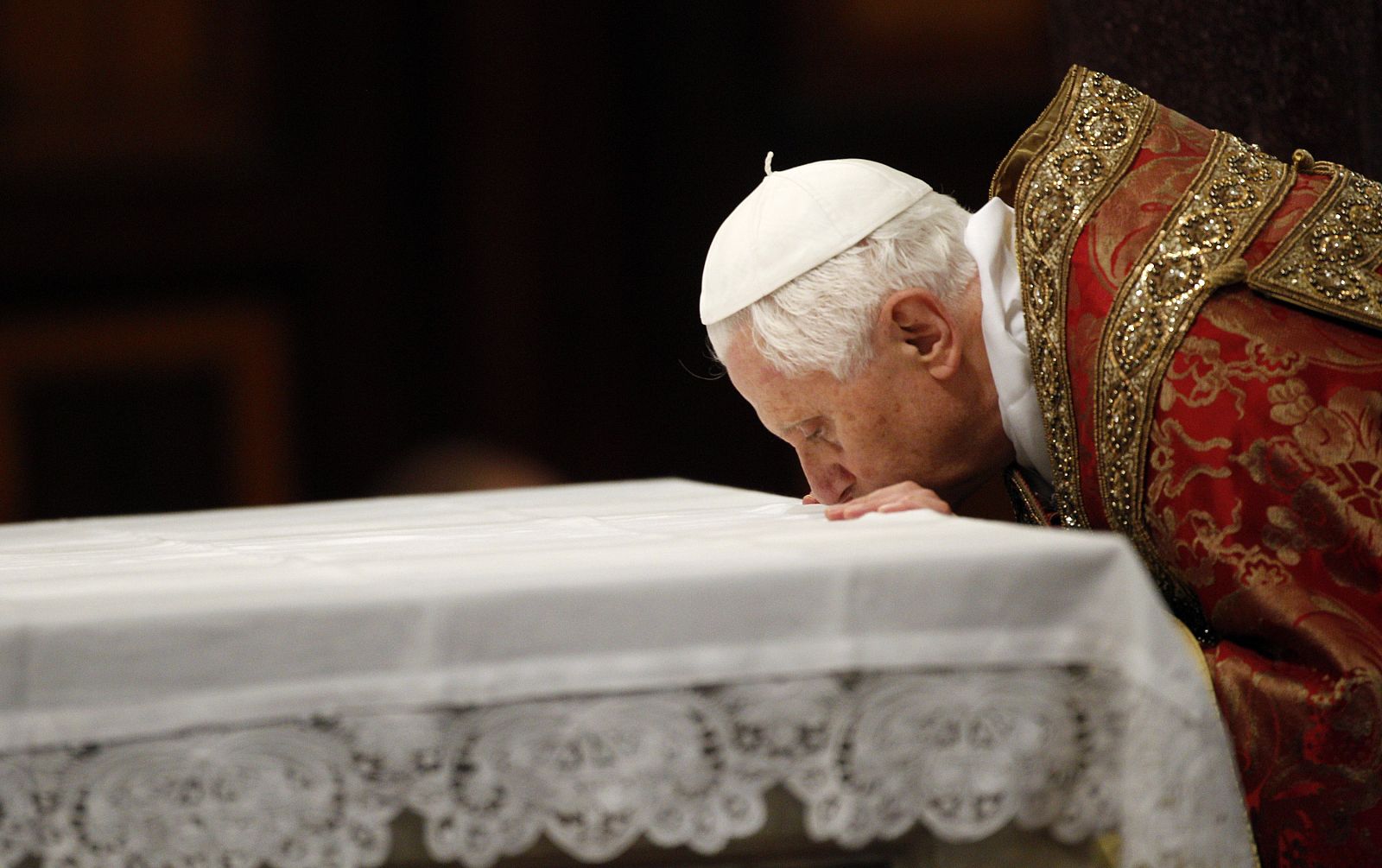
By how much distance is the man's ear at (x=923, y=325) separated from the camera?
2.32 metres

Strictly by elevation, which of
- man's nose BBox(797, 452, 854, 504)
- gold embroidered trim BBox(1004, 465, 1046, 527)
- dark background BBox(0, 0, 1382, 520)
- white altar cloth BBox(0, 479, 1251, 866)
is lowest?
dark background BBox(0, 0, 1382, 520)

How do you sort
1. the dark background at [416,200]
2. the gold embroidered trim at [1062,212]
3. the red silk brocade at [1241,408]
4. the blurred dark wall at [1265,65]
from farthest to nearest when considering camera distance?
the dark background at [416,200] → the blurred dark wall at [1265,65] → the gold embroidered trim at [1062,212] → the red silk brocade at [1241,408]

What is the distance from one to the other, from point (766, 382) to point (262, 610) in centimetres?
111

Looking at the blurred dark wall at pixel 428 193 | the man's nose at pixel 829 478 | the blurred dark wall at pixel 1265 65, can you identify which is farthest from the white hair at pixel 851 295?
the blurred dark wall at pixel 428 193

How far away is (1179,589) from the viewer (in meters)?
2.04

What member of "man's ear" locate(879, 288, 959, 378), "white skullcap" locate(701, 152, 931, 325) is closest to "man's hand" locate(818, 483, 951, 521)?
"man's ear" locate(879, 288, 959, 378)

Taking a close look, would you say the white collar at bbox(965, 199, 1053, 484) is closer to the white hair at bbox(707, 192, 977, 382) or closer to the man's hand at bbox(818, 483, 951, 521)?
the white hair at bbox(707, 192, 977, 382)

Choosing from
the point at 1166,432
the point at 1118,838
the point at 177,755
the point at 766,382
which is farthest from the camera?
the point at 766,382

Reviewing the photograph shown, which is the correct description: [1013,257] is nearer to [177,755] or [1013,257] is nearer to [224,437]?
Result: [177,755]

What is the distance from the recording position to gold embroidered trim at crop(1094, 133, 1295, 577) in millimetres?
2033

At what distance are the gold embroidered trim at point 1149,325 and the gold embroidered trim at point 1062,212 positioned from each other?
0.25 ft

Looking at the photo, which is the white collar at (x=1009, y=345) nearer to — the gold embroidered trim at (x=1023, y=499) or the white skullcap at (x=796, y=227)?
the gold embroidered trim at (x=1023, y=499)

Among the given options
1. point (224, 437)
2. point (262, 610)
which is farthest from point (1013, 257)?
point (224, 437)

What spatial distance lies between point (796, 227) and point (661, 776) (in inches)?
46.6
